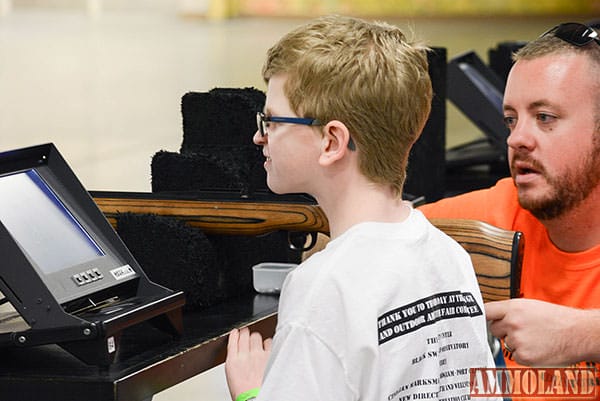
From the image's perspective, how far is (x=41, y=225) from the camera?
5.69ft

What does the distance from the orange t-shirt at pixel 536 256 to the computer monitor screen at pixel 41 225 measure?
27.6 inches

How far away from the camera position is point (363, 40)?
4.79ft

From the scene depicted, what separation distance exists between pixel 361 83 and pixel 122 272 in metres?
0.55

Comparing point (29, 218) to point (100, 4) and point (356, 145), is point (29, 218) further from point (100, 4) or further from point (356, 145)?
point (100, 4)

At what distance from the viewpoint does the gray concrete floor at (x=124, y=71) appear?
24.3 feet

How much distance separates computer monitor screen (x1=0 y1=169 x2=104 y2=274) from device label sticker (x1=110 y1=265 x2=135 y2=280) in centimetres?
4

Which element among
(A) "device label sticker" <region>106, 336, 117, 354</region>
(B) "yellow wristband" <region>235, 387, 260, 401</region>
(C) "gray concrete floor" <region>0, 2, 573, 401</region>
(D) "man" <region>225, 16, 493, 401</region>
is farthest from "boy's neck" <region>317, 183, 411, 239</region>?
(C) "gray concrete floor" <region>0, 2, 573, 401</region>

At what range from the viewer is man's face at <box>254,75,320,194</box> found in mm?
1468

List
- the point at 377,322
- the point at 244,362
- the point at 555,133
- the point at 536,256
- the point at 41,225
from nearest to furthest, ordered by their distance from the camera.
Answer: the point at 377,322 → the point at 244,362 → the point at 41,225 → the point at 555,133 → the point at 536,256

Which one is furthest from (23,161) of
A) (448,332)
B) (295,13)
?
(295,13)

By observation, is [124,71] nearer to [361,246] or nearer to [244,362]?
[244,362]

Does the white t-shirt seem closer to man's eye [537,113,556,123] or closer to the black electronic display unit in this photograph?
the black electronic display unit

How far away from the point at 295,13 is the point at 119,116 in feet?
21.6

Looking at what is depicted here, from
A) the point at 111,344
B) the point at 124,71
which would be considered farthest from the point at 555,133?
the point at 124,71
